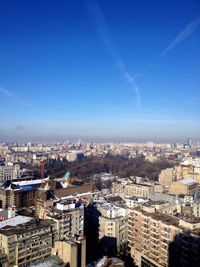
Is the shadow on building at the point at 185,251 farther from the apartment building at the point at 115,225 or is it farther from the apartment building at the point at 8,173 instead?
the apartment building at the point at 8,173

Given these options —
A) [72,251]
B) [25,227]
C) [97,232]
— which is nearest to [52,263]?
[72,251]

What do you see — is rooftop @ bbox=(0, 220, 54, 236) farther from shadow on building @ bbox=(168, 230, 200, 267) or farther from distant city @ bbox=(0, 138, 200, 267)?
shadow on building @ bbox=(168, 230, 200, 267)

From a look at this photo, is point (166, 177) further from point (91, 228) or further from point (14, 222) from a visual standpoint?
point (14, 222)

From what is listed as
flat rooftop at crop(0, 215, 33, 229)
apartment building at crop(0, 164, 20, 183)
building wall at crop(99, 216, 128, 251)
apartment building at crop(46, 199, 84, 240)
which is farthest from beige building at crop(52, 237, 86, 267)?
apartment building at crop(0, 164, 20, 183)

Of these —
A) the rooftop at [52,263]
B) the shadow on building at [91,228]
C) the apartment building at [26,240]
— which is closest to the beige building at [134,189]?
the shadow on building at [91,228]

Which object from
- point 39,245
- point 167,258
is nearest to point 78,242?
point 39,245
